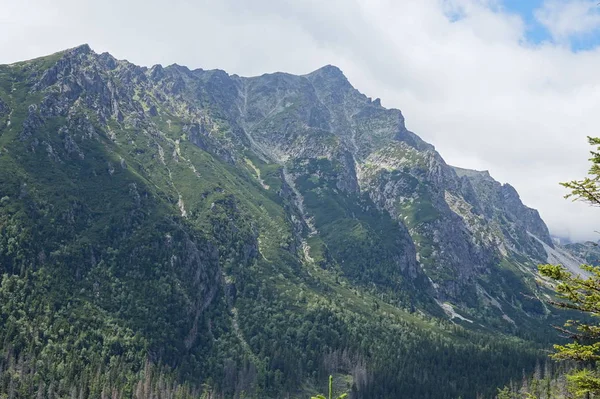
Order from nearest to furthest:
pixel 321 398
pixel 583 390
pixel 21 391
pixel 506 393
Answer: pixel 321 398 → pixel 583 390 → pixel 506 393 → pixel 21 391

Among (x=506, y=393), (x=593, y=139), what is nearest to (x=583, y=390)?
(x=593, y=139)

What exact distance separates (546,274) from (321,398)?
14797mm

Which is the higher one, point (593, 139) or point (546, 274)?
point (593, 139)

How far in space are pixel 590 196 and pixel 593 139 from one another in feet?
11.4

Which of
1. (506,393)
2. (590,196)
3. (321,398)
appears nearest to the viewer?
(321,398)

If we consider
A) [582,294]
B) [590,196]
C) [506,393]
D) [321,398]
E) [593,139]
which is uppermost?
[593,139]

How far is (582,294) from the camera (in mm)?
27391

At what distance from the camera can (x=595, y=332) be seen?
26.6m

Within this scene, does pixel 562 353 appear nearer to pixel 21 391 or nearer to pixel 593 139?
pixel 593 139

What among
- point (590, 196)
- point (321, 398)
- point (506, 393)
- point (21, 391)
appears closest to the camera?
point (321, 398)

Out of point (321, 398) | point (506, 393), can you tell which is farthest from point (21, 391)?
point (321, 398)

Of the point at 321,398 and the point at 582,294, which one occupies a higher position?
the point at 582,294

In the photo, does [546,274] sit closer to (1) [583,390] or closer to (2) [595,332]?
(2) [595,332]

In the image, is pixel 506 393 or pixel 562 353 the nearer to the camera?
pixel 562 353
